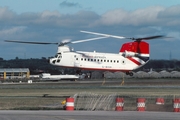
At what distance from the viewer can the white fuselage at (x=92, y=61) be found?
87.2m

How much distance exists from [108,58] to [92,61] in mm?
4033

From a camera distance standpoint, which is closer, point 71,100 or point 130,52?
point 71,100

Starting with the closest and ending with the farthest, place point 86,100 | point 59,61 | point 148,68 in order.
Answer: point 86,100 < point 59,61 < point 148,68

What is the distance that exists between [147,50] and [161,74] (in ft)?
22.1

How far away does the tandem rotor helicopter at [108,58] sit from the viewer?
87.8 m

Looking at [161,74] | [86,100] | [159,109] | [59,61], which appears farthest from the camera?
[161,74]

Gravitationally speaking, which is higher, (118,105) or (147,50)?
(147,50)

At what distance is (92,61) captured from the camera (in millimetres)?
91000

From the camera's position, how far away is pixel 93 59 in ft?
299

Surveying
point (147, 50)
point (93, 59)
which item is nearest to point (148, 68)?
point (147, 50)

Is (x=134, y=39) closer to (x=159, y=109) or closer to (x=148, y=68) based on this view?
(x=148, y=68)

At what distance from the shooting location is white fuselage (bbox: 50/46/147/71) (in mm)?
87250

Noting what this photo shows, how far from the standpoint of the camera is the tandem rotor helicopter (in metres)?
87.8

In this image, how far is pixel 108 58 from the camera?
93812mm
